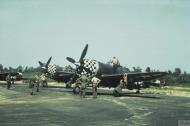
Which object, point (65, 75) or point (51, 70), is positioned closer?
point (65, 75)

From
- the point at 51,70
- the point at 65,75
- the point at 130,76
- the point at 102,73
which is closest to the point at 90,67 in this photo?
the point at 102,73

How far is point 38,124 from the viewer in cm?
1181

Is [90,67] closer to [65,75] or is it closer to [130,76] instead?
[130,76]

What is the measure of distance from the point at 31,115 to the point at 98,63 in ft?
53.9

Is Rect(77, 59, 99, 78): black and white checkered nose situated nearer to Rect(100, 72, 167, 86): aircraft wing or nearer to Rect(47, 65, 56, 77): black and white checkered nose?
Rect(100, 72, 167, 86): aircraft wing

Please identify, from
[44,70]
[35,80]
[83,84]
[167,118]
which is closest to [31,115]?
[167,118]

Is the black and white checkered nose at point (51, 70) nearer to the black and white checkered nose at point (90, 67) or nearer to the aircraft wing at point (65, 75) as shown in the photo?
the aircraft wing at point (65, 75)

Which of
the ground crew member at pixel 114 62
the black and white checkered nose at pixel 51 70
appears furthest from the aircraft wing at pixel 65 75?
the ground crew member at pixel 114 62

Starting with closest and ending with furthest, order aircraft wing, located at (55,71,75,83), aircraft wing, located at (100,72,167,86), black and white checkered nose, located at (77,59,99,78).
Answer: aircraft wing, located at (100,72,167,86) → black and white checkered nose, located at (77,59,99,78) → aircraft wing, located at (55,71,75,83)

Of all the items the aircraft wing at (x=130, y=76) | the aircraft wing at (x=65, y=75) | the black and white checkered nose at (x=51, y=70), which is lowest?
the aircraft wing at (x=130, y=76)

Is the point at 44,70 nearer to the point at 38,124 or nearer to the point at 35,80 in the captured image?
the point at 35,80

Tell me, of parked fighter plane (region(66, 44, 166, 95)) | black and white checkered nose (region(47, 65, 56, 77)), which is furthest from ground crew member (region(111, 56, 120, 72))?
black and white checkered nose (region(47, 65, 56, 77))

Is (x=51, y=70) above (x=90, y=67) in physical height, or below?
above

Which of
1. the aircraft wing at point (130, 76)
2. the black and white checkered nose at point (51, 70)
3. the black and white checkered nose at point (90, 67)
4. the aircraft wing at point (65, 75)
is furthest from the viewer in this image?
the black and white checkered nose at point (51, 70)
